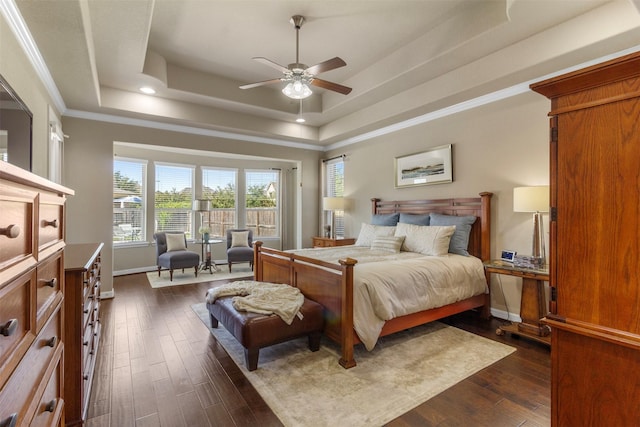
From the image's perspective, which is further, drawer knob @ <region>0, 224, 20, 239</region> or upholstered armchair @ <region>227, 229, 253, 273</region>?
upholstered armchair @ <region>227, 229, 253, 273</region>

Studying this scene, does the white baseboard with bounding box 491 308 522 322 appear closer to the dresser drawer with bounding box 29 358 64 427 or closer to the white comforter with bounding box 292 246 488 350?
the white comforter with bounding box 292 246 488 350

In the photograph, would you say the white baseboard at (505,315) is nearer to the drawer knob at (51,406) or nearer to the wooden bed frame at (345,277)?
the wooden bed frame at (345,277)

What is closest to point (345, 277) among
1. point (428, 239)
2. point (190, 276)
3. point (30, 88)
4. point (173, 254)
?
point (428, 239)

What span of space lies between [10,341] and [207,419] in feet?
4.99

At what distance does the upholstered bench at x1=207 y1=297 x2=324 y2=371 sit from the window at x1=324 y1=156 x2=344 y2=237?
12.0 feet

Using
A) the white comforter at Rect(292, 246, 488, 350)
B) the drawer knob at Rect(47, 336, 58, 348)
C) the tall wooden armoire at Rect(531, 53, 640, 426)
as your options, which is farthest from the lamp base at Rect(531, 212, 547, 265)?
the drawer knob at Rect(47, 336, 58, 348)

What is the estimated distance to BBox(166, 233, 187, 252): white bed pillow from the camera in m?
6.00

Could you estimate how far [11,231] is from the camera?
72 cm

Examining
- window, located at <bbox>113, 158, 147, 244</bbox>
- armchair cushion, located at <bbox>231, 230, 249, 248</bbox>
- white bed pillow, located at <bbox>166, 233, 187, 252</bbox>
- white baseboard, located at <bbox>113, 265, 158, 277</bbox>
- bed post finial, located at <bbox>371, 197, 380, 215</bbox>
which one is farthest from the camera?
armchair cushion, located at <bbox>231, 230, 249, 248</bbox>

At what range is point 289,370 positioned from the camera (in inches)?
A: 97.8

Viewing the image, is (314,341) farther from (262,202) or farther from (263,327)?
(262,202)

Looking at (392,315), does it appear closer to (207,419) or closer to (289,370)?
(289,370)

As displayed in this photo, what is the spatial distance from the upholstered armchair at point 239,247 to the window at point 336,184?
68.4 inches

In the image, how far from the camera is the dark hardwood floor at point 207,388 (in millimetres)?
1924
